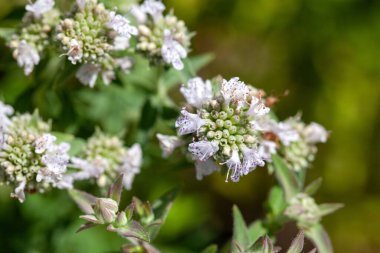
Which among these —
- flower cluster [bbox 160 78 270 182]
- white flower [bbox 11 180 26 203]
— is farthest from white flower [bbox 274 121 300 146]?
white flower [bbox 11 180 26 203]

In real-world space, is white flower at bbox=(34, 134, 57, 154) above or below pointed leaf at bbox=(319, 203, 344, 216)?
below

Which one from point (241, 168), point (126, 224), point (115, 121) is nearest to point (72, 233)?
point (115, 121)

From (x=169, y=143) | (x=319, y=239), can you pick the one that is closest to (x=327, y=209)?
(x=319, y=239)

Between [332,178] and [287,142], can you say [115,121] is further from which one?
[332,178]

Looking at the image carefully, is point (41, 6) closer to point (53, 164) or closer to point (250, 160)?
point (53, 164)

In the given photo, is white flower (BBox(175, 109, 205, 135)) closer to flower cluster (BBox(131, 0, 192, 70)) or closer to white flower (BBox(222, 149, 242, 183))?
white flower (BBox(222, 149, 242, 183))

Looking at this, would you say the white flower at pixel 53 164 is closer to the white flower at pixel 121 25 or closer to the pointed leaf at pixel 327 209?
the white flower at pixel 121 25

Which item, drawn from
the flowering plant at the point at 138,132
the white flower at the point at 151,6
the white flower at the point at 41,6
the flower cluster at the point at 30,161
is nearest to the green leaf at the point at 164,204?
A: the flowering plant at the point at 138,132
